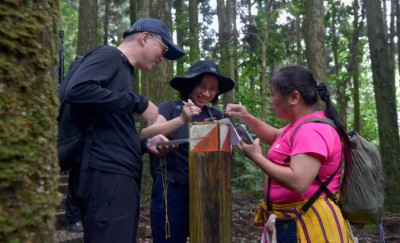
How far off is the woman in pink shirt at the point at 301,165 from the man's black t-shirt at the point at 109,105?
2.26 feet

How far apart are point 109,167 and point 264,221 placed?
1.05 meters

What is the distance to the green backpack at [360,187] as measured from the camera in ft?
8.72

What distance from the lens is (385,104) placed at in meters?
9.18

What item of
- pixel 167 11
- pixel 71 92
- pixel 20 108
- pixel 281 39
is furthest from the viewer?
pixel 281 39

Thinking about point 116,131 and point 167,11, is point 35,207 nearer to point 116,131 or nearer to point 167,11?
point 116,131

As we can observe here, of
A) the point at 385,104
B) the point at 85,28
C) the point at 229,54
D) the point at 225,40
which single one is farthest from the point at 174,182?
the point at 225,40

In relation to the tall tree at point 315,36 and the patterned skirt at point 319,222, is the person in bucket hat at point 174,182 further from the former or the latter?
the tall tree at point 315,36

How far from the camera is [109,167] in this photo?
8.87 feet

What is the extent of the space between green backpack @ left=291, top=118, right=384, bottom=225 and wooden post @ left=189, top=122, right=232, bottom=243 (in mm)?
493

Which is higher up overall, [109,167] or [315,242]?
[109,167]

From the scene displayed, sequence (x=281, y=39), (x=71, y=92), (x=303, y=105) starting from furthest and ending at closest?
1. (x=281, y=39)
2. (x=303, y=105)
3. (x=71, y=92)

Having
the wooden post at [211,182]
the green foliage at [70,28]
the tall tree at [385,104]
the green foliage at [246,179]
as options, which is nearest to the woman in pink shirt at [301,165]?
the wooden post at [211,182]

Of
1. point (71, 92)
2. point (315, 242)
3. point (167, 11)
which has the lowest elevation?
point (315, 242)

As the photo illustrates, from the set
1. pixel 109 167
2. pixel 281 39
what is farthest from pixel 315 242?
pixel 281 39
